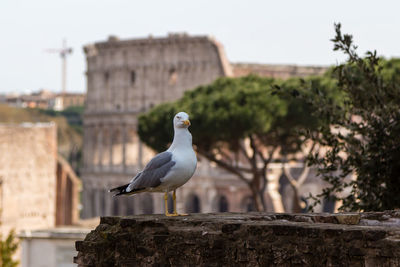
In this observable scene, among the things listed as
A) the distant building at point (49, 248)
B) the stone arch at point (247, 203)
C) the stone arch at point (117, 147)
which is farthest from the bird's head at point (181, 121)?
the stone arch at point (117, 147)

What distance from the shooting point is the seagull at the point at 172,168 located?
705cm

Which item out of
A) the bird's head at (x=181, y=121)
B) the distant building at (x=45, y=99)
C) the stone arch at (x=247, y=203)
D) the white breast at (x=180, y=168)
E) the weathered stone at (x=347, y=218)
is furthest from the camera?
the distant building at (x=45, y=99)

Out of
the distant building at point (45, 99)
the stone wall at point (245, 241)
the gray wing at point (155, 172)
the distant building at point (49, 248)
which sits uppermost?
the distant building at point (45, 99)

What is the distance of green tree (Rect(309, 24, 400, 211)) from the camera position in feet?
35.1

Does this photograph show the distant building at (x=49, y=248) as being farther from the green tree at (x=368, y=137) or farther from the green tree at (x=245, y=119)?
the green tree at (x=368, y=137)

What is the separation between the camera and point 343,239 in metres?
5.84

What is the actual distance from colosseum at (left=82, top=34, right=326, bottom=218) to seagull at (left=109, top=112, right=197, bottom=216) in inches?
2028

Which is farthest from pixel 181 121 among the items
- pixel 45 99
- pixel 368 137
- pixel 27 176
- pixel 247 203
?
pixel 45 99

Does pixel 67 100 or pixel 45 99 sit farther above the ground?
pixel 67 100

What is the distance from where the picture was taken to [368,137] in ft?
37.8

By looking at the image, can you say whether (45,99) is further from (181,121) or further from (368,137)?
(181,121)

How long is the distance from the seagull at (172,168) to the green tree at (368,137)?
4.12m

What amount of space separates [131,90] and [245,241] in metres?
61.8

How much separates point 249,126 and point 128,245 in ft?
74.5
